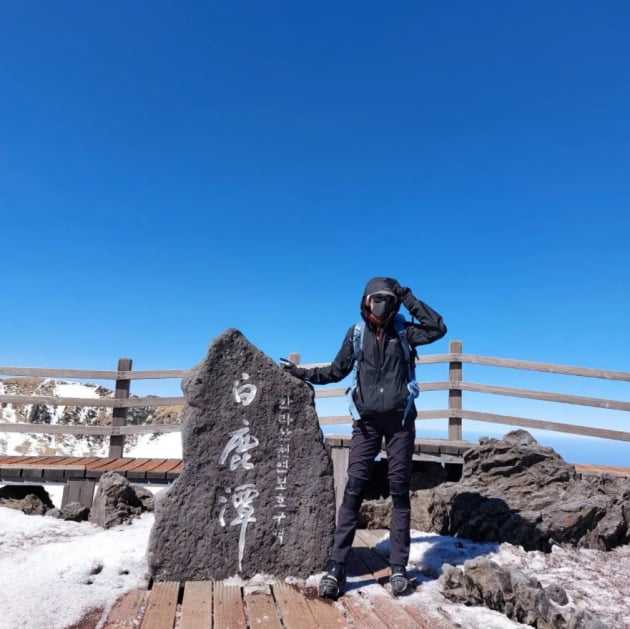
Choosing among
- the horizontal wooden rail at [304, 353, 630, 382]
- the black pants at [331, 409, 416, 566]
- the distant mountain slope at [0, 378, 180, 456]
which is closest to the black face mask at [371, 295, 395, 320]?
the black pants at [331, 409, 416, 566]

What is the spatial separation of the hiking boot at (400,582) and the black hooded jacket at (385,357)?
108 cm

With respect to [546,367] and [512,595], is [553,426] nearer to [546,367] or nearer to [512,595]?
[546,367]

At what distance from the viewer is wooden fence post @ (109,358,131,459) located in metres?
7.62

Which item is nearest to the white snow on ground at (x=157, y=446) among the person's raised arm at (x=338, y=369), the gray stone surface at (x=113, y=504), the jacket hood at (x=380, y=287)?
the gray stone surface at (x=113, y=504)

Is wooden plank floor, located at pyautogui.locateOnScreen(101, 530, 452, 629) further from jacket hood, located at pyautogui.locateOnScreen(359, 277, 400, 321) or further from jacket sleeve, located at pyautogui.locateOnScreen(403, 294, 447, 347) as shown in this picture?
jacket hood, located at pyautogui.locateOnScreen(359, 277, 400, 321)

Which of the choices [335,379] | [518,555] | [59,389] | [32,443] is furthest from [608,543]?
[59,389]

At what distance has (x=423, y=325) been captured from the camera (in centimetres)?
353

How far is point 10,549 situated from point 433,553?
3.79 metres

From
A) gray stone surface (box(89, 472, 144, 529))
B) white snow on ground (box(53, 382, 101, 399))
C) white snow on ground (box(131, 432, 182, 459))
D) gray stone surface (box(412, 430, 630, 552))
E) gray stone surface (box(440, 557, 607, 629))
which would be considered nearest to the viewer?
gray stone surface (box(440, 557, 607, 629))

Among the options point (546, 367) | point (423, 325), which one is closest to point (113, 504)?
point (423, 325)

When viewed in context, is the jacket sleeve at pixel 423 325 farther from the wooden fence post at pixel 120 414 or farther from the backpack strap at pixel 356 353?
the wooden fence post at pixel 120 414

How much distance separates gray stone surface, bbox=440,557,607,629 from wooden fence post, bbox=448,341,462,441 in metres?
3.93

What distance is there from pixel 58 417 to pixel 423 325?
83.3 feet

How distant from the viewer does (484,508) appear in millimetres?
4727
